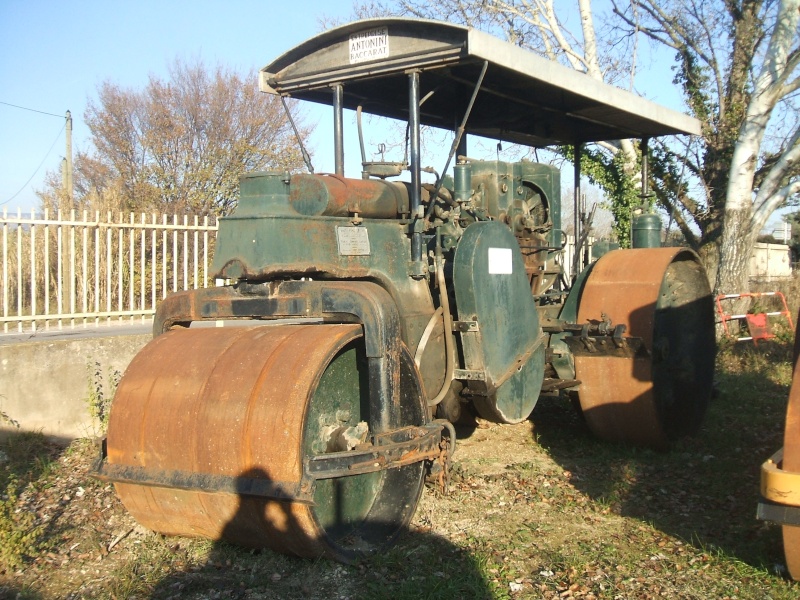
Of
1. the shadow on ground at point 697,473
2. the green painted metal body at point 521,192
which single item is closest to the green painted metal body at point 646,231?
the green painted metal body at point 521,192

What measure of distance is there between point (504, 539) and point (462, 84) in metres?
3.13

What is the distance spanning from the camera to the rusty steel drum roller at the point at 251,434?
3.37 metres

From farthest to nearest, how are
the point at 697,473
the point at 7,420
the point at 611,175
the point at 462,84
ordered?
the point at 611,175, the point at 7,420, the point at 462,84, the point at 697,473

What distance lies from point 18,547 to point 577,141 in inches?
213

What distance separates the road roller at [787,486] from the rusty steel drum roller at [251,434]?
60.6 inches

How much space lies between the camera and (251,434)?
3.39m

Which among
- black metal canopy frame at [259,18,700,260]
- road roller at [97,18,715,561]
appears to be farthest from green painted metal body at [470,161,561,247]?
black metal canopy frame at [259,18,700,260]

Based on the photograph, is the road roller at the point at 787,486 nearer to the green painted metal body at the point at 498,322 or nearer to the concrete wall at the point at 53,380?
the green painted metal body at the point at 498,322

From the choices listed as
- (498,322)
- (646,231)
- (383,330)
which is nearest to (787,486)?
(383,330)

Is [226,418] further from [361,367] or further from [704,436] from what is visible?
[704,436]

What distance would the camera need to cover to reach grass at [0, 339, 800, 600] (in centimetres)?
355

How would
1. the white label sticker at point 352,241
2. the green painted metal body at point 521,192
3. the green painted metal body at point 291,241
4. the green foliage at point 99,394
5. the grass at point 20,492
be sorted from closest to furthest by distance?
the green painted metal body at point 291,241, the grass at point 20,492, the white label sticker at point 352,241, the green painted metal body at point 521,192, the green foliage at point 99,394

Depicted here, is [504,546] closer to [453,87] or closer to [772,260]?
[453,87]

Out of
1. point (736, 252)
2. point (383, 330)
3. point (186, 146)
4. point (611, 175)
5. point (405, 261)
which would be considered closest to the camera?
point (383, 330)
